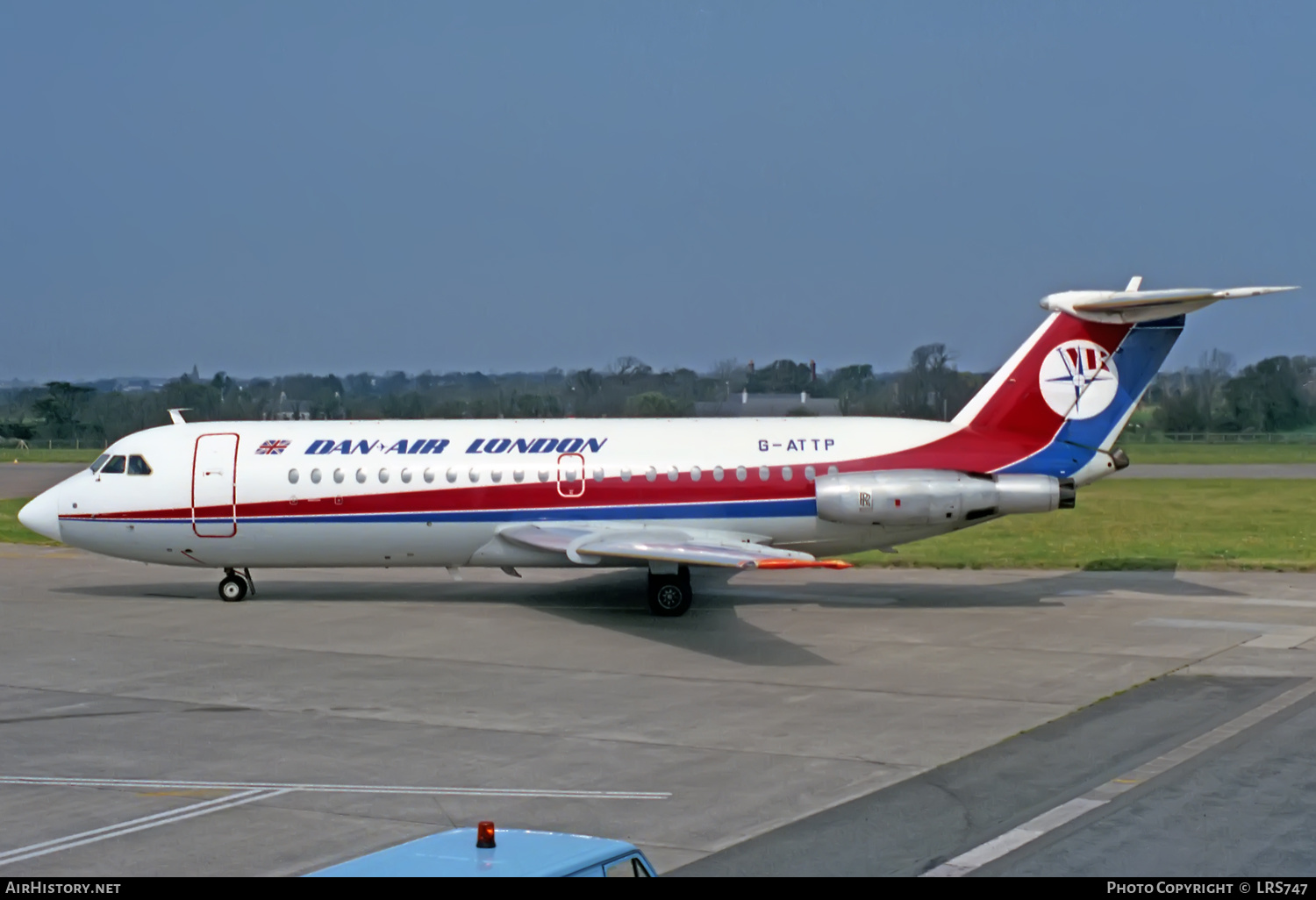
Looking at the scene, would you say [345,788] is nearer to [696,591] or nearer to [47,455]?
[696,591]

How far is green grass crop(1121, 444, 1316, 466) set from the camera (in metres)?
66.6

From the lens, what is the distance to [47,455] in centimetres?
8156

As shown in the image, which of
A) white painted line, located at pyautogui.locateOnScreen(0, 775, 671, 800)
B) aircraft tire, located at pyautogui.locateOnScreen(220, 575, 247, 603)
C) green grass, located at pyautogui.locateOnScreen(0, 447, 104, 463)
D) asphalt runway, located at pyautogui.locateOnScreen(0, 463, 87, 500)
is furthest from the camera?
green grass, located at pyautogui.locateOnScreen(0, 447, 104, 463)

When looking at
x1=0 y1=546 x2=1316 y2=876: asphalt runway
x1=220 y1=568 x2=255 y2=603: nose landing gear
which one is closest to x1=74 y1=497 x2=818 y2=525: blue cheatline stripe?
x1=0 y1=546 x2=1316 y2=876: asphalt runway

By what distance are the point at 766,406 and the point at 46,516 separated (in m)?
27.0

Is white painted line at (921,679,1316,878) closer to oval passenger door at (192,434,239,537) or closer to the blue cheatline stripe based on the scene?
the blue cheatline stripe

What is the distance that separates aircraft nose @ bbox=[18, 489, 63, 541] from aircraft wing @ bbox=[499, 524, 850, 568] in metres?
7.92

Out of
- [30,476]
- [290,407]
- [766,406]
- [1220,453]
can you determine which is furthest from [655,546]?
[1220,453]

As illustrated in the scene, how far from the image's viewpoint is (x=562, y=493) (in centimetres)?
2373

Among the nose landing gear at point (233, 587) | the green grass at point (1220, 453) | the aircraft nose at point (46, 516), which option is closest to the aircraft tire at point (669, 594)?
the nose landing gear at point (233, 587)

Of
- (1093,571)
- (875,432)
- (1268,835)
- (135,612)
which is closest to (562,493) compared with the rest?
(875,432)

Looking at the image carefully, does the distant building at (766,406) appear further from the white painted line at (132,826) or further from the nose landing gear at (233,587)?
the white painted line at (132,826)
